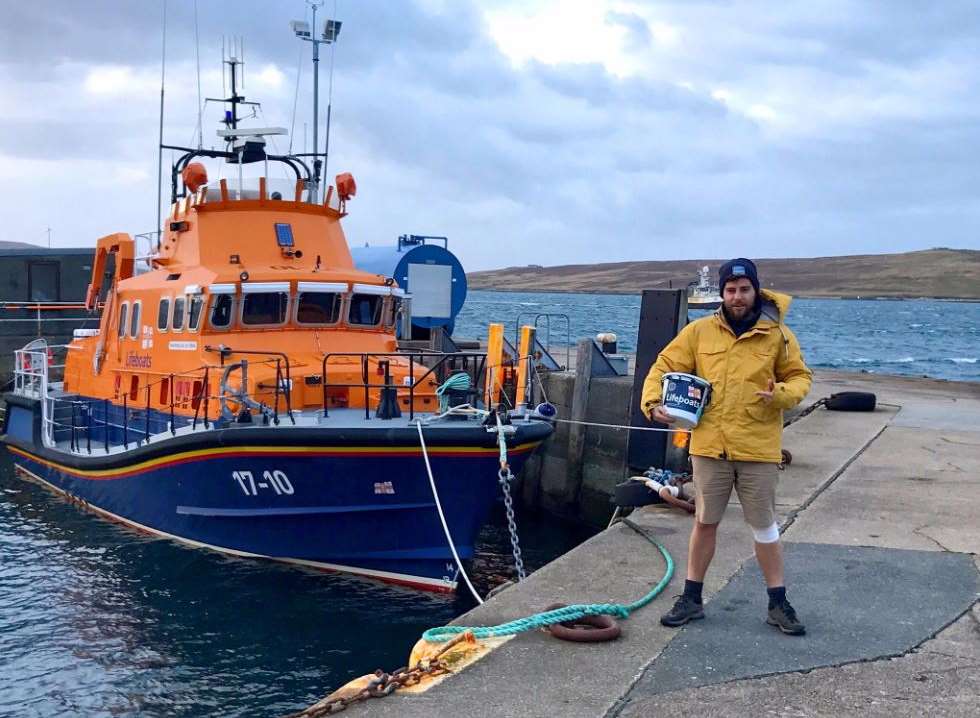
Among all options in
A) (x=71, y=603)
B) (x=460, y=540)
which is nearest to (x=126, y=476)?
(x=71, y=603)

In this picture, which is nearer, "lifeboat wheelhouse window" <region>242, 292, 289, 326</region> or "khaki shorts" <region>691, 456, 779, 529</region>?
"khaki shorts" <region>691, 456, 779, 529</region>

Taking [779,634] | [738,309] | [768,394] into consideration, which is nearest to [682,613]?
Result: [779,634]

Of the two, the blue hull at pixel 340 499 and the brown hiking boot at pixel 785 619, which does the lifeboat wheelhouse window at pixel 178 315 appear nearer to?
the blue hull at pixel 340 499

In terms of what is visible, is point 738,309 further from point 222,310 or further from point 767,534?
point 222,310

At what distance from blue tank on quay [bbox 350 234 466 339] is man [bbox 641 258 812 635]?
16.1 metres

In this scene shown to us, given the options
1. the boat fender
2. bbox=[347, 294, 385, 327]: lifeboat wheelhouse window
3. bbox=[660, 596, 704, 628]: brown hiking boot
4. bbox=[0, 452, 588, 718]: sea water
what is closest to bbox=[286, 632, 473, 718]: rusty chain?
bbox=[660, 596, 704, 628]: brown hiking boot

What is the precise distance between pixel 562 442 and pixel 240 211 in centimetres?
560

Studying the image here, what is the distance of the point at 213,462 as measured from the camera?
9.28m

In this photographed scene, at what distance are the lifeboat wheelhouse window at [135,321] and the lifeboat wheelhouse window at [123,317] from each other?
0.22 metres

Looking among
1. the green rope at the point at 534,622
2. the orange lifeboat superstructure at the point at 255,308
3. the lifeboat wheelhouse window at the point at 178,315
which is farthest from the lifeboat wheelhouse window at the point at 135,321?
the green rope at the point at 534,622

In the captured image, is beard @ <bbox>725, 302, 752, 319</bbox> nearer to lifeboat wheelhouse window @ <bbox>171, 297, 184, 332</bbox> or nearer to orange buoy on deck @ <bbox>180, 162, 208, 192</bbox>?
lifeboat wheelhouse window @ <bbox>171, 297, 184, 332</bbox>

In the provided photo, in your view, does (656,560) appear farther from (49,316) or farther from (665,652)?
(49,316)

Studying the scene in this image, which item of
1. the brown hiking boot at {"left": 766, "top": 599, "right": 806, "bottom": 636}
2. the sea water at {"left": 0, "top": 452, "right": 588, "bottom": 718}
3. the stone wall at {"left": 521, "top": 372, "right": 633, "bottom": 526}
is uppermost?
the brown hiking boot at {"left": 766, "top": 599, "right": 806, "bottom": 636}

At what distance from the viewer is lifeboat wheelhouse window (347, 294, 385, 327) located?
36.1 ft
